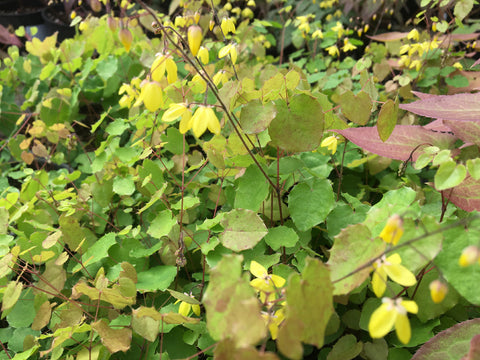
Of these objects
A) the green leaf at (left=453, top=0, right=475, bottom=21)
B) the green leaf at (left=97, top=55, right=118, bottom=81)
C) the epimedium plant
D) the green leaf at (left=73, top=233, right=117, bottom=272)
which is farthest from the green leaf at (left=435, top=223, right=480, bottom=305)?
the green leaf at (left=97, top=55, right=118, bottom=81)

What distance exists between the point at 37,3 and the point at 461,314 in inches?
146

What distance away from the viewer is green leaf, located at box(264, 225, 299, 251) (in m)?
0.57

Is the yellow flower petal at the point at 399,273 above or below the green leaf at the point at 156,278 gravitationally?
above

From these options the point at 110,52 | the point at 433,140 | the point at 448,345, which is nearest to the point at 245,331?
the point at 448,345

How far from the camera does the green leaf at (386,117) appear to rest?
481 mm

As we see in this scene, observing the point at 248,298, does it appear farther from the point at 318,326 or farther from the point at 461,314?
the point at 461,314

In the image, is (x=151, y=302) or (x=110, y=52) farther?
(x=110, y=52)

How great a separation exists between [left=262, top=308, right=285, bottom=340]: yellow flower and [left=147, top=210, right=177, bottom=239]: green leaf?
27cm

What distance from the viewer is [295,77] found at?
58cm

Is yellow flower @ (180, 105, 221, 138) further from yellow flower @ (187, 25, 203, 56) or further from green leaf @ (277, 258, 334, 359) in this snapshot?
green leaf @ (277, 258, 334, 359)

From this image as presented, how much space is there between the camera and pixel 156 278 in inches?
26.2

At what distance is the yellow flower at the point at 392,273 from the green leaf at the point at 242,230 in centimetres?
19

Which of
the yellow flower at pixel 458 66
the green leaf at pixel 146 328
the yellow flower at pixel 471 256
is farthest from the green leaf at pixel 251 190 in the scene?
the yellow flower at pixel 458 66

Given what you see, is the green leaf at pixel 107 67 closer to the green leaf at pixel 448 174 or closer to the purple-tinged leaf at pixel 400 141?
the purple-tinged leaf at pixel 400 141
